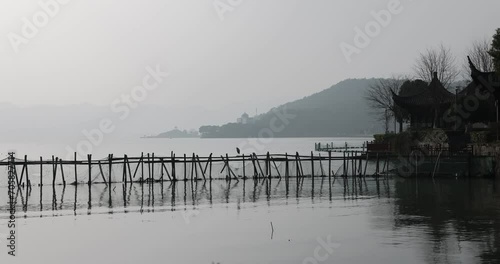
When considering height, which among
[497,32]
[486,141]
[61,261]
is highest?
[497,32]

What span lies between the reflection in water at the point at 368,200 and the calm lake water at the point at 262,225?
0.05 m

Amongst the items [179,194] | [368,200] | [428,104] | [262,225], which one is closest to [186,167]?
[179,194]

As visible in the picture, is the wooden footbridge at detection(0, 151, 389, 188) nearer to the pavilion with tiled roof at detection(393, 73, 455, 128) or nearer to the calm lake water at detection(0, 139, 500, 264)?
the calm lake water at detection(0, 139, 500, 264)

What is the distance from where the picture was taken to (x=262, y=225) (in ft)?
74.9

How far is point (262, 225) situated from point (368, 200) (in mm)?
9437

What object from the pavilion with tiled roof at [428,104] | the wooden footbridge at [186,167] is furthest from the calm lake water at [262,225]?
the pavilion with tiled roof at [428,104]

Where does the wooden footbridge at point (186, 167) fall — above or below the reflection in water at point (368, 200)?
above

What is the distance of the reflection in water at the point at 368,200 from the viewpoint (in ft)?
62.0

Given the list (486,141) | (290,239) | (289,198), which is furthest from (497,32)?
(290,239)

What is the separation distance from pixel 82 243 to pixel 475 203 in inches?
666

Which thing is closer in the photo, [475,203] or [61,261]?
[61,261]

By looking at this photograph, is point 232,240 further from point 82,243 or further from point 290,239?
point 82,243

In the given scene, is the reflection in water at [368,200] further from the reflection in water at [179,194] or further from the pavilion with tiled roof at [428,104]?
the pavilion with tiled roof at [428,104]

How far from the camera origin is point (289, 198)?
32.4 metres
